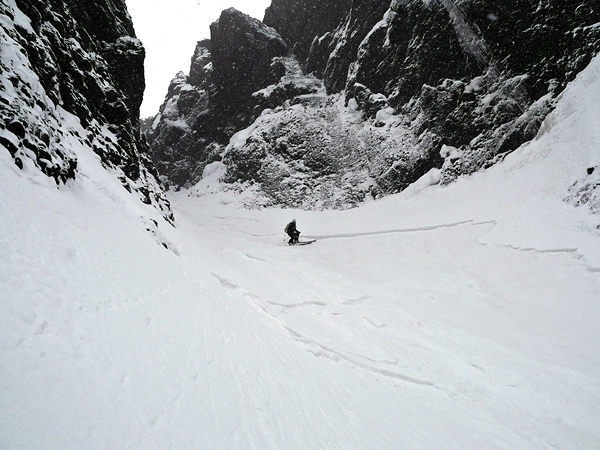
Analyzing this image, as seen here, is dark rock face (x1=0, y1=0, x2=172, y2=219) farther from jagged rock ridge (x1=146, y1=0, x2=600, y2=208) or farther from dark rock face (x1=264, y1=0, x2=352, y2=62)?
dark rock face (x1=264, y1=0, x2=352, y2=62)

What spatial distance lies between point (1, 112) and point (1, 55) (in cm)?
269

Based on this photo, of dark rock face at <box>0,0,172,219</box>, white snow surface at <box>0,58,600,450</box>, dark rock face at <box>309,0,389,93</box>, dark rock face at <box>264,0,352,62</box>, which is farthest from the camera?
dark rock face at <box>264,0,352,62</box>

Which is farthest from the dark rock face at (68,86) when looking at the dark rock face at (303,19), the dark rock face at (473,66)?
the dark rock face at (303,19)

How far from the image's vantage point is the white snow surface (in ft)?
6.47

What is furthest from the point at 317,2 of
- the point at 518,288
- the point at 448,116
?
the point at 518,288

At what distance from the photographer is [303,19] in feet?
142

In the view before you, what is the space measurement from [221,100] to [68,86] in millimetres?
36617

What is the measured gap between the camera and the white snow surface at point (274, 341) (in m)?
1.97

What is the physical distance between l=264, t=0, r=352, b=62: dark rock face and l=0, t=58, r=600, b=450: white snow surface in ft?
135

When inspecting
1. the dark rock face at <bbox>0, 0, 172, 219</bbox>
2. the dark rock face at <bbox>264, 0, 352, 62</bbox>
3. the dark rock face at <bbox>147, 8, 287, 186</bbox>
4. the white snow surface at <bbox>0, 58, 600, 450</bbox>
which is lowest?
the white snow surface at <bbox>0, 58, 600, 450</bbox>

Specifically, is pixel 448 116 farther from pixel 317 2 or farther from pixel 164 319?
pixel 317 2

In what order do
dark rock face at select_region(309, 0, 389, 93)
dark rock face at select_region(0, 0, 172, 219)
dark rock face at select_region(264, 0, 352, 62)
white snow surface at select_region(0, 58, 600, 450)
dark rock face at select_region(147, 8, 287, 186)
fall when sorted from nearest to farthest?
white snow surface at select_region(0, 58, 600, 450) → dark rock face at select_region(0, 0, 172, 219) → dark rock face at select_region(309, 0, 389, 93) → dark rock face at select_region(264, 0, 352, 62) → dark rock face at select_region(147, 8, 287, 186)

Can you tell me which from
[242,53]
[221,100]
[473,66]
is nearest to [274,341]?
[473,66]

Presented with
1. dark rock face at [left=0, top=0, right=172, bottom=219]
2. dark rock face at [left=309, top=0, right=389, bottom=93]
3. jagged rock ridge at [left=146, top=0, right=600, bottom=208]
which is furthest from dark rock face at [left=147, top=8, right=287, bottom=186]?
dark rock face at [left=0, top=0, right=172, bottom=219]
